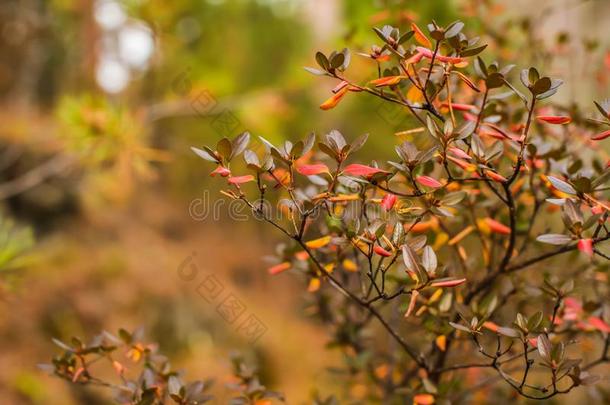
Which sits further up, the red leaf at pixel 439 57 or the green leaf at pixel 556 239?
the red leaf at pixel 439 57

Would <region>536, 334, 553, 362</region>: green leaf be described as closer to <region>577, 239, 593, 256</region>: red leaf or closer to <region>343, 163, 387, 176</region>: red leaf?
<region>577, 239, 593, 256</region>: red leaf

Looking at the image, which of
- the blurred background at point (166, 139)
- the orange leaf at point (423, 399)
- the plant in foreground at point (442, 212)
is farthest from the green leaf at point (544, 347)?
the blurred background at point (166, 139)

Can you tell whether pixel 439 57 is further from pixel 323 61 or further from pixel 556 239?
pixel 556 239

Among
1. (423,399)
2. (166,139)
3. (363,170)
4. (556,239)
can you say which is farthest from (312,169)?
(166,139)

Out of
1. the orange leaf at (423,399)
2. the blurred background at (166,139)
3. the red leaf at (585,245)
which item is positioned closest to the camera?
the red leaf at (585,245)

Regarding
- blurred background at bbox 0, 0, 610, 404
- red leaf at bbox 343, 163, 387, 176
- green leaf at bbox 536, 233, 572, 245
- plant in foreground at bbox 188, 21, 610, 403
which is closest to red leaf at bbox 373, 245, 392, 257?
plant in foreground at bbox 188, 21, 610, 403

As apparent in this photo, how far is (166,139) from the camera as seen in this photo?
4.94 meters

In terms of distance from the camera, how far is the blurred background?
1.86 metres

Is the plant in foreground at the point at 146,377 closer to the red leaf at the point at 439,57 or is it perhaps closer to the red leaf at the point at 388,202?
the red leaf at the point at 388,202

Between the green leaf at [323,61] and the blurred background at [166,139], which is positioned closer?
the green leaf at [323,61]

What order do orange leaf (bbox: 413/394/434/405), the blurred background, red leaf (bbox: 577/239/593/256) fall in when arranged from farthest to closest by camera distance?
1. the blurred background
2. orange leaf (bbox: 413/394/434/405)
3. red leaf (bbox: 577/239/593/256)

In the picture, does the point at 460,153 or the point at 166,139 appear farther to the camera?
the point at 166,139

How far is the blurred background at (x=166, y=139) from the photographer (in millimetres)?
1861

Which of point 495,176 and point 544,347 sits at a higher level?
point 495,176
